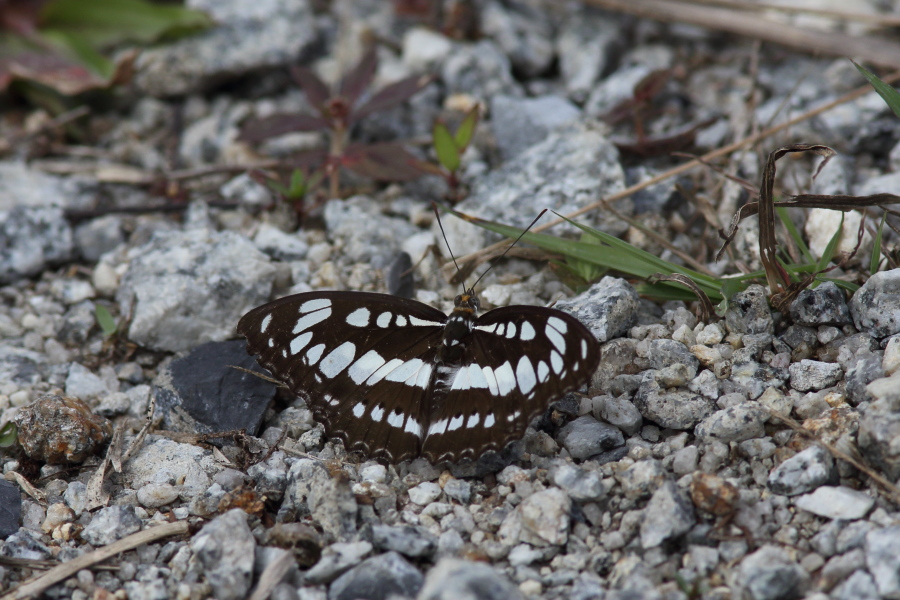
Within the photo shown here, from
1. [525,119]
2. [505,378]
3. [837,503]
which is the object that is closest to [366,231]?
[525,119]

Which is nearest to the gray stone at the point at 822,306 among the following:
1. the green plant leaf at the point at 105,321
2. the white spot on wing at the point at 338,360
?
the white spot on wing at the point at 338,360

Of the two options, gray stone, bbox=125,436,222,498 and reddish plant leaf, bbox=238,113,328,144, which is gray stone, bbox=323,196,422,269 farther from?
gray stone, bbox=125,436,222,498

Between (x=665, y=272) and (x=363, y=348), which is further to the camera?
(x=665, y=272)

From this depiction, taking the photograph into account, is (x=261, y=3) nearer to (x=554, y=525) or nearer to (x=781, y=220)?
(x=781, y=220)

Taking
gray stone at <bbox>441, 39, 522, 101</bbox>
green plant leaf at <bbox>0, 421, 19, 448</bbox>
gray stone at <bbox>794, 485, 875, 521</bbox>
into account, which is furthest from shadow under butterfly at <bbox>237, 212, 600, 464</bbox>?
gray stone at <bbox>441, 39, 522, 101</bbox>

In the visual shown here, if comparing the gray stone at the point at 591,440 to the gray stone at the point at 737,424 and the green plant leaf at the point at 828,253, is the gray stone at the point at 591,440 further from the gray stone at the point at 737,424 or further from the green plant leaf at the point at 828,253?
the green plant leaf at the point at 828,253

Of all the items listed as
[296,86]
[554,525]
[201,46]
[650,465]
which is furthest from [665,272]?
[201,46]
